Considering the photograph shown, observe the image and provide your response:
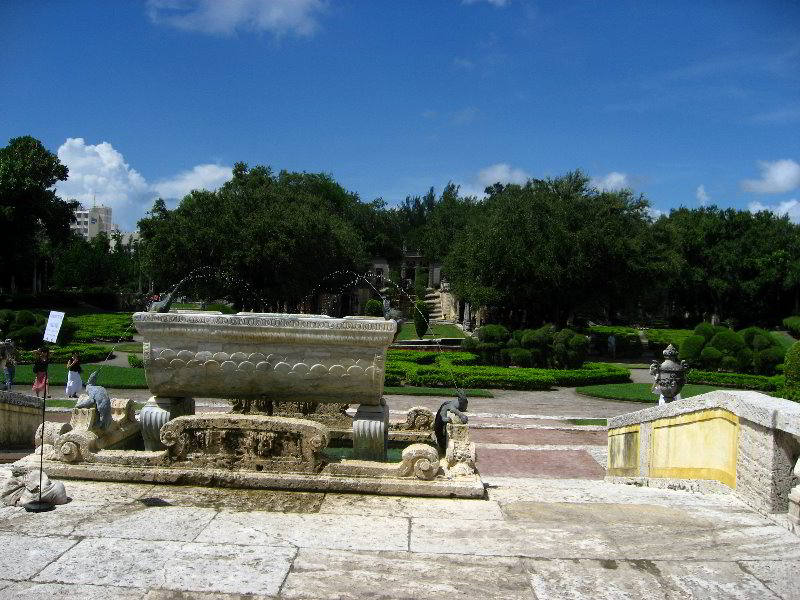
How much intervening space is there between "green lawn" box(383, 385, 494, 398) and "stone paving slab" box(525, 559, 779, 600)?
15462mm

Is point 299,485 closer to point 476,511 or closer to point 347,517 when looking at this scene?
point 347,517

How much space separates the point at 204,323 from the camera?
23.9 ft

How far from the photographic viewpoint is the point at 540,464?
41.9 feet

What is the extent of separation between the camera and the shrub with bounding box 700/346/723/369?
26.9m

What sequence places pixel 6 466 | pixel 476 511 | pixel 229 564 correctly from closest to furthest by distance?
pixel 229 564 → pixel 476 511 → pixel 6 466

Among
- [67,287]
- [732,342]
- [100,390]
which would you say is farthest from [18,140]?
[100,390]

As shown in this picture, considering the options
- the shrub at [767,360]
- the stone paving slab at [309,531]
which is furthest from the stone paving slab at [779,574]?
the shrub at [767,360]

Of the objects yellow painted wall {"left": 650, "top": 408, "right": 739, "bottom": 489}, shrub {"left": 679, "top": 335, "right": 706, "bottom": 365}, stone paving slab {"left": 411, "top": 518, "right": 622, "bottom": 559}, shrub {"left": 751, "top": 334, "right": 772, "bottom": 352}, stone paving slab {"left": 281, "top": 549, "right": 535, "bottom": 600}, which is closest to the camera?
stone paving slab {"left": 281, "top": 549, "right": 535, "bottom": 600}

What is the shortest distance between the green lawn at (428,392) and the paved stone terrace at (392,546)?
13.5 meters

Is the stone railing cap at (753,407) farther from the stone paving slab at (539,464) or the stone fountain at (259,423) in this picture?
the stone paving slab at (539,464)

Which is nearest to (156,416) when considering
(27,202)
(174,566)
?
(174,566)

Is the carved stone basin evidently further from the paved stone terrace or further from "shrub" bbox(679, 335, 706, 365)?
"shrub" bbox(679, 335, 706, 365)

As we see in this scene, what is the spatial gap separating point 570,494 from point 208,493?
3097 mm

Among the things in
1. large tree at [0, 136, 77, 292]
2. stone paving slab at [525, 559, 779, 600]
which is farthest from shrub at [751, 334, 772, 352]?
large tree at [0, 136, 77, 292]
